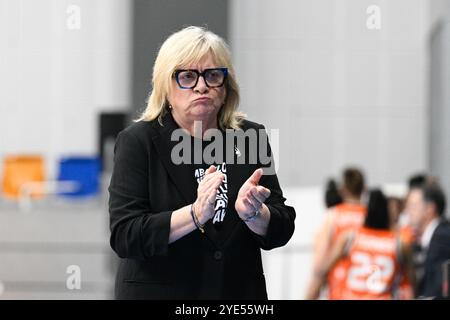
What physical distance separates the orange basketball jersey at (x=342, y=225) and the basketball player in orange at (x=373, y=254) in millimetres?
46

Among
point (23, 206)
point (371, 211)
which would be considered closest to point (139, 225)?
point (371, 211)

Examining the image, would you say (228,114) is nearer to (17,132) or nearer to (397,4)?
(397,4)

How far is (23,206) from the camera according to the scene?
41.8 ft

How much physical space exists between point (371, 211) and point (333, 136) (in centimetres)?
714

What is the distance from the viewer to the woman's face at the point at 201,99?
2492mm

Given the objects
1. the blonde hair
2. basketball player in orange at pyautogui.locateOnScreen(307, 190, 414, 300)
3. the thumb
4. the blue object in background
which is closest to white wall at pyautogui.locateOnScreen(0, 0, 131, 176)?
the blue object in background

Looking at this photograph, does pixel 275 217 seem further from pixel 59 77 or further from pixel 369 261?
pixel 59 77

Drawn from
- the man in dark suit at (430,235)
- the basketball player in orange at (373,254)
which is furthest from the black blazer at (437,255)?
the basketball player in orange at (373,254)

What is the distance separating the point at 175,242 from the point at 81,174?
11.1 meters

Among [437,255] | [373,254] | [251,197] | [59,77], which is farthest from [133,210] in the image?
[59,77]

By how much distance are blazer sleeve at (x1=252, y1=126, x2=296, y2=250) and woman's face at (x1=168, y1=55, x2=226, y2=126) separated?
14 centimetres

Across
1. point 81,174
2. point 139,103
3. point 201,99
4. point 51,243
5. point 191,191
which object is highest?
point 201,99

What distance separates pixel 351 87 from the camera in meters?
13.8

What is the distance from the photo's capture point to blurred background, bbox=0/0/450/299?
485 inches
